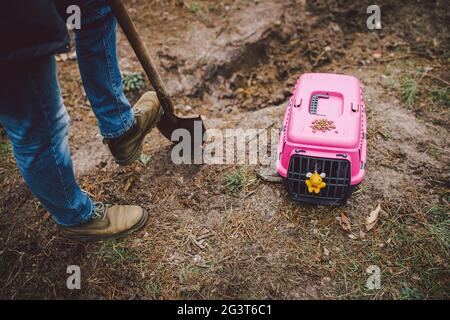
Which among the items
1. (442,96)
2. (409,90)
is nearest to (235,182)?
(409,90)

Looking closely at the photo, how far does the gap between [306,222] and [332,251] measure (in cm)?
22

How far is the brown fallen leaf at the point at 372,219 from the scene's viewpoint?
6.69ft

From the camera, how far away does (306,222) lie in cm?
207

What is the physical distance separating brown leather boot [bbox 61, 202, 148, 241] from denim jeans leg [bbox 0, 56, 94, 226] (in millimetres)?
210

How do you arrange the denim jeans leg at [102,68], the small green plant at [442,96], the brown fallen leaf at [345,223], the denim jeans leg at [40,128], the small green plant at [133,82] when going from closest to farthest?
the denim jeans leg at [40,128], the denim jeans leg at [102,68], the brown fallen leaf at [345,223], the small green plant at [442,96], the small green plant at [133,82]

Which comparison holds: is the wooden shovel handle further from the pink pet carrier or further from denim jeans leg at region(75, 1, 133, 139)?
the pink pet carrier

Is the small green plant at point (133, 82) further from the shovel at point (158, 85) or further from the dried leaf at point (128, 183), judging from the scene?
the dried leaf at point (128, 183)

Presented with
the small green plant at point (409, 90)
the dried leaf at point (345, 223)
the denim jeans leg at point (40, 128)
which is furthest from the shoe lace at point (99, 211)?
the small green plant at point (409, 90)

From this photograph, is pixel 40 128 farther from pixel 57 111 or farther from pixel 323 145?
pixel 323 145

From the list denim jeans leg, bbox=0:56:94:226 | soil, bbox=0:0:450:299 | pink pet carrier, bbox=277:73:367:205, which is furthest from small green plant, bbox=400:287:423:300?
denim jeans leg, bbox=0:56:94:226

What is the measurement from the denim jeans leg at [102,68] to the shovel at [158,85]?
72mm

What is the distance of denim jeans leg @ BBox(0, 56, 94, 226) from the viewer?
4.37 ft

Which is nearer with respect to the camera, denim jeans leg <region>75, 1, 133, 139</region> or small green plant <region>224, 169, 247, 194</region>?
denim jeans leg <region>75, 1, 133, 139</region>

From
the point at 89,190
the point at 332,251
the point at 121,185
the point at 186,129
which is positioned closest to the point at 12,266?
the point at 89,190
